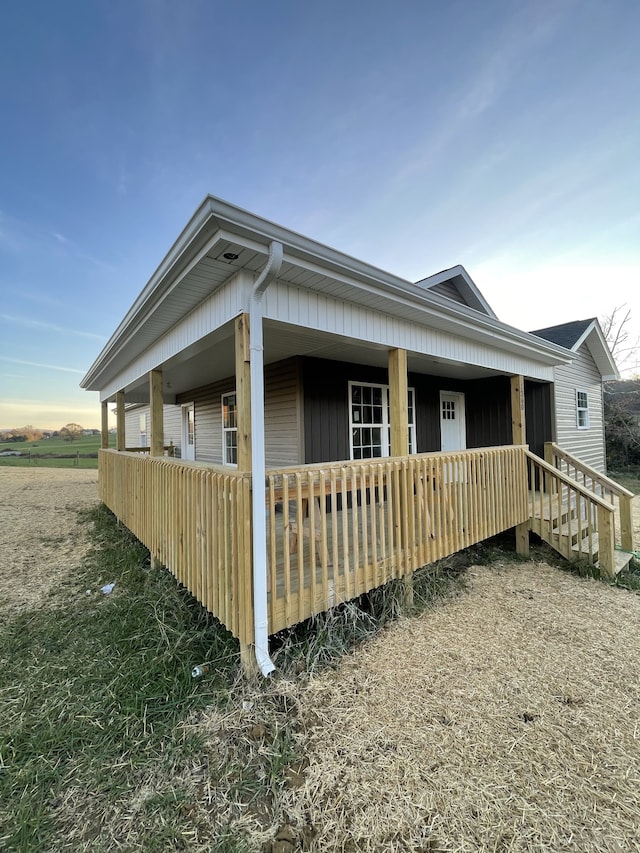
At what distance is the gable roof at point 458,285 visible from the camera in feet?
22.0

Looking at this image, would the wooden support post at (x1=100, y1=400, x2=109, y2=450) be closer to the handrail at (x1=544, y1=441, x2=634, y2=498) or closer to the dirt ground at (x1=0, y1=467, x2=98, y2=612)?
the dirt ground at (x1=0, y1=467, x2=98, y2=612)

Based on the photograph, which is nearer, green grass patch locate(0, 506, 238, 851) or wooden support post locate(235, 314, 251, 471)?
green grass patch locate(0, 506, 238, 851)

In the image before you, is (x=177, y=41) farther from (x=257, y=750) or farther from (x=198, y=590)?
(x=257, y=750)

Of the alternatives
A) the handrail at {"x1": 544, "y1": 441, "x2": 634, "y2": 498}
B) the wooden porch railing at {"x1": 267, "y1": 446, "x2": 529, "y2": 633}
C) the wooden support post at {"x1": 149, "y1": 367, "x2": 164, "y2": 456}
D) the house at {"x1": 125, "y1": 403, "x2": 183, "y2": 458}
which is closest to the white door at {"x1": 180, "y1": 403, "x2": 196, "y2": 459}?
the house at {"x1": 125, "y1": 403, "x2": 183, "y2": 458}

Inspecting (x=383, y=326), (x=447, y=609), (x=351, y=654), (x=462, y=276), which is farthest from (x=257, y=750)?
(x=462, y=276)

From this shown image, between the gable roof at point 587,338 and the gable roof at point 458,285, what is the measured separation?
230 cm

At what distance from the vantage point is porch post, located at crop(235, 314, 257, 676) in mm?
2555

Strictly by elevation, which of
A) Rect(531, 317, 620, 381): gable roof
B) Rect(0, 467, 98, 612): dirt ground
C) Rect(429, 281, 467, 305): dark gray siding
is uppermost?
Rect(429, 281, 467, 305): dark gray siding

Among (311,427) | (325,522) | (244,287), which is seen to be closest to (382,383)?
(311,427)

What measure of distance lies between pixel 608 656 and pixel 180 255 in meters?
4.83

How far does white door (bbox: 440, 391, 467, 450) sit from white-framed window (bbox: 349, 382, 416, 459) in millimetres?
Answer: 1814

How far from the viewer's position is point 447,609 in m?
3.85

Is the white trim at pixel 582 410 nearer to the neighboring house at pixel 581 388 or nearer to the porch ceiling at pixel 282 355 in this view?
the neighboring house at pixel 581 388

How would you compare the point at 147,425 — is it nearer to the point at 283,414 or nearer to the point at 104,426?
the point at 104,426
